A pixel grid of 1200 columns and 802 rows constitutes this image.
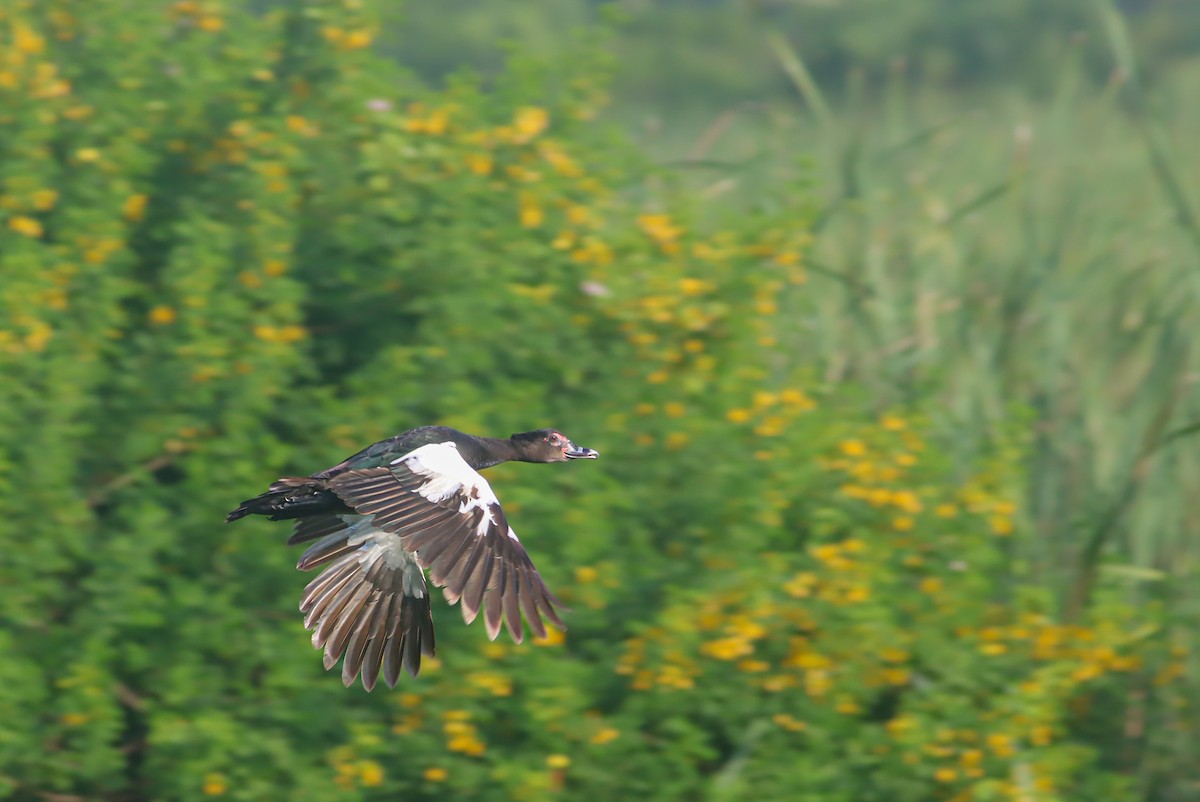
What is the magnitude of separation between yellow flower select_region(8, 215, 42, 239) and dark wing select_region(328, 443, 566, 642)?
2.53 meters

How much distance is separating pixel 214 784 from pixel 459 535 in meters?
1.95

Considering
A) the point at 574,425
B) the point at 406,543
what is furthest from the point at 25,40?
the point at 406,543

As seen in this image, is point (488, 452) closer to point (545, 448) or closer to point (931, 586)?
point (545, 448)

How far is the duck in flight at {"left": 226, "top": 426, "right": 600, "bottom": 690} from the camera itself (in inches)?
176

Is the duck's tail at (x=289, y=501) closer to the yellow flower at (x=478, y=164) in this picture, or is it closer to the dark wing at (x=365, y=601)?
the dark wing at (x=365, y=601)

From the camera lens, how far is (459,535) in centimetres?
453

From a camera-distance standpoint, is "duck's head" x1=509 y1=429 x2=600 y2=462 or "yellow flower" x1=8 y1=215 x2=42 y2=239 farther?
"yellow flower" x1=8 y1=215 x2=42 y2=239

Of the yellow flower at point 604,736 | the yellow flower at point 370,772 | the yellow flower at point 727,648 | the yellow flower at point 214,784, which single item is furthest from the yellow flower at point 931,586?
the yellow flower at point 214,784

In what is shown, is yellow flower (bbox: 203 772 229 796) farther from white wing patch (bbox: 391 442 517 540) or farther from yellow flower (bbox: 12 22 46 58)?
yellow flower (bbox: 12 22 46 58)

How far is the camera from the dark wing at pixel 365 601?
529cm

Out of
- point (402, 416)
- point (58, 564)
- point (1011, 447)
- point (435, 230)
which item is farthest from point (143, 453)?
point (1011, 447)

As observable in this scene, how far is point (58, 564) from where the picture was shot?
6184 mm

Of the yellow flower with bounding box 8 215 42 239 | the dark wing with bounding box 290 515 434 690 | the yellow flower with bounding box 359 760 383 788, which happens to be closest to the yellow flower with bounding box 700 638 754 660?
the dark wing with bounding box 290 515 434 690

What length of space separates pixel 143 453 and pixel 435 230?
1.39 meters
